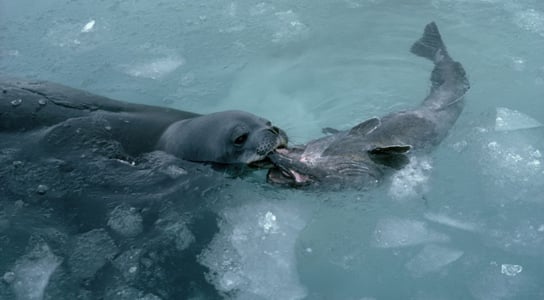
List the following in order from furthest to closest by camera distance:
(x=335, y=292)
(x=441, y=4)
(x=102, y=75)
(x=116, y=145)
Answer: (x=441, y=4) → (x=102, y=75) → (x=116, y=145) → (x=335, y=292)

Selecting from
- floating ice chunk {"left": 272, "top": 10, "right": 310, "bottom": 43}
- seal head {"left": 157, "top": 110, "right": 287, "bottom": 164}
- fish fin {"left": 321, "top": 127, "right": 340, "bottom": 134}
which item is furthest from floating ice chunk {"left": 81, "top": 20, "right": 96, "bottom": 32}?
fish fin {"left": 321, "top": 127, "right": 340, "bottom": 134}

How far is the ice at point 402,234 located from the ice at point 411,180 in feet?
0.64

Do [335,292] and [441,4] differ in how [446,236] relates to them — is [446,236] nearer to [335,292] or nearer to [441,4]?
[335,292]

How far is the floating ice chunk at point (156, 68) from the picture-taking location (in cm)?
573

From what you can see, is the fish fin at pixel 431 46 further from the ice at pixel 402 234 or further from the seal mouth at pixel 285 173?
the seal mouth at pixel 285 173

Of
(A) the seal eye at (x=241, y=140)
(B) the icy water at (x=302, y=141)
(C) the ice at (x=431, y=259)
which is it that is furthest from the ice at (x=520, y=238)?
(A) the seal eye at (x=241, y=140)

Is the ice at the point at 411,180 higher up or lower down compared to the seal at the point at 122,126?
lower down

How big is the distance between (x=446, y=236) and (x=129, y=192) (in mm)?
2142

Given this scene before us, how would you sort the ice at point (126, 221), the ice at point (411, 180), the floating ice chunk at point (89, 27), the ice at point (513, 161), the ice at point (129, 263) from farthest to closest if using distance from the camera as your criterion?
the floating ice chunk at point (89, 27) < the ice at point (513, 161) < the ice at point (411, 180) < the ice at point (126, 221) < the ice at point (129, 263)

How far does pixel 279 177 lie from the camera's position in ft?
10.9

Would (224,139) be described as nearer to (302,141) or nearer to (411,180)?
(302,141)

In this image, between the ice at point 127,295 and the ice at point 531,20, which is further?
the ice at point 531,20

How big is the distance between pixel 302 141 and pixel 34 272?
7.54ft

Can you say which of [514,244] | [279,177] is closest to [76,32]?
[279,177]
